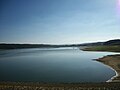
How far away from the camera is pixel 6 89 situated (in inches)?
944

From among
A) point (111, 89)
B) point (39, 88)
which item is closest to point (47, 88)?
point (39, 88)

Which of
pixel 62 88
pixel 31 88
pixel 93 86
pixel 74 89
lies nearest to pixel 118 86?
pixel 93 86

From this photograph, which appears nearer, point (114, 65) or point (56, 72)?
point (56, 72)

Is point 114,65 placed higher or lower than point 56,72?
higher

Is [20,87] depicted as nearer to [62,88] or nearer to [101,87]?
[62,88]

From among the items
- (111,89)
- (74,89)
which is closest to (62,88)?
(74,89)

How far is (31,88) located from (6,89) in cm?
324

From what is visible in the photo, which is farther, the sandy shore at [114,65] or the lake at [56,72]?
the lake at [56,72]

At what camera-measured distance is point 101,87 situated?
22.8m

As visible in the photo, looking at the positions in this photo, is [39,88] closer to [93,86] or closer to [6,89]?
[6,89]

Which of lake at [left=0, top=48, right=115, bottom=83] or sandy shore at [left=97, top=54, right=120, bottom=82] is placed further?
lake at [left=0, top=48, right=115, bottom=83]

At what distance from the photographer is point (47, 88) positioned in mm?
23172

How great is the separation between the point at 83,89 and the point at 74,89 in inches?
41.5

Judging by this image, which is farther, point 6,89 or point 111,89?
point 6,89
